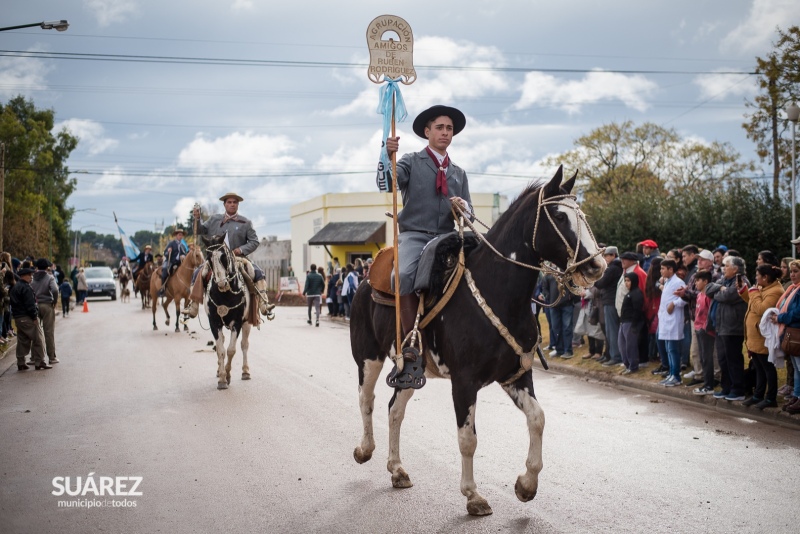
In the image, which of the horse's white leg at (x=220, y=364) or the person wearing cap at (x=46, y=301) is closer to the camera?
the horse's white leg at (x=220, y=364)

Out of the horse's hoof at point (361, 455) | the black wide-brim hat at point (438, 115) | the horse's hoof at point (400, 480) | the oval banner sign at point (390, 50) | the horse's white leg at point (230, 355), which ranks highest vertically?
the oval banner sign at point (390, 50)

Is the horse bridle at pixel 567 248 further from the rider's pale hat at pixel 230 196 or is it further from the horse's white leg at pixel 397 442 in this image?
the rider's pale hat at pixel 230 196

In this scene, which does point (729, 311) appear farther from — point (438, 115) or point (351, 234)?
point (351, 234)

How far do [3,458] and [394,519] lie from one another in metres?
4.45

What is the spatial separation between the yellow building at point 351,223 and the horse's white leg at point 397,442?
3947cm

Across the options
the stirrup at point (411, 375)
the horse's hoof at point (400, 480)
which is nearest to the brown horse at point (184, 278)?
the horse's hoof at point (400, 480)

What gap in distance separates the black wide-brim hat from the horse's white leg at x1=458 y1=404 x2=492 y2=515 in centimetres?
262

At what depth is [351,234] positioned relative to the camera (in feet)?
158

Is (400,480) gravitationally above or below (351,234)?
below

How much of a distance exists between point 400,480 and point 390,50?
12.6 ft

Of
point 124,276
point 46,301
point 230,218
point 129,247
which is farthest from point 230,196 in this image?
point 124,276

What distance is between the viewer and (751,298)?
10250 millimetres

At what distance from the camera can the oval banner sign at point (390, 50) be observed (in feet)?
22.0

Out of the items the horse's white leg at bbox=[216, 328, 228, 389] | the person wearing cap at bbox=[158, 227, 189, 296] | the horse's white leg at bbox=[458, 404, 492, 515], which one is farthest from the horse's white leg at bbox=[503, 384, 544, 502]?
the person wearing cap at bbox=[158, 227, 189, 296]
